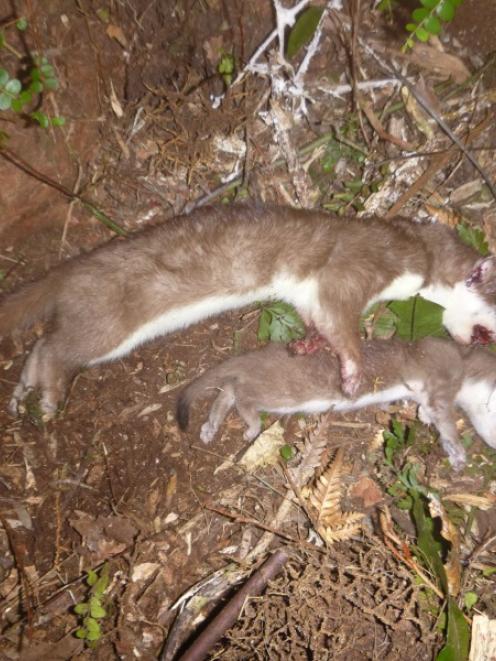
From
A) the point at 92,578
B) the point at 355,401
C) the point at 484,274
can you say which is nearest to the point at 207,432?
the point at 355,401

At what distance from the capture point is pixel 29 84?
4.14 metres

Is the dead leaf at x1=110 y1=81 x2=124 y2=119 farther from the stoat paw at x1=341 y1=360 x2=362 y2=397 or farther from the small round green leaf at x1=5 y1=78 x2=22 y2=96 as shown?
the stoat paw at x1=341 y1=360 x2=362 y2=397

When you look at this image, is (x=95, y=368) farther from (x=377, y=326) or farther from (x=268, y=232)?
(x=377, y=326)

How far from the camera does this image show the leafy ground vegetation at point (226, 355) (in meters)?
3.82

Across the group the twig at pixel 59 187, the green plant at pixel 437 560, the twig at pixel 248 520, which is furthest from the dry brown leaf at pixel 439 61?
the twig at pixel 248 520

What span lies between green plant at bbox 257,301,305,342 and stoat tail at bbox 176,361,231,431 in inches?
27.2

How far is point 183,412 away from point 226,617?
155 centimetres

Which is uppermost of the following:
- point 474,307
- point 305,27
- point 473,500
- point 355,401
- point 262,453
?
point 305,27

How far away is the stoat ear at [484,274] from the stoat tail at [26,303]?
355 cm

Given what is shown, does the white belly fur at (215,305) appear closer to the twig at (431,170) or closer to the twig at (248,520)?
the twig at (431,170)

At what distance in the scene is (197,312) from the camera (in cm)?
438

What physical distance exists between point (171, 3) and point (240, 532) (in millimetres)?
4952

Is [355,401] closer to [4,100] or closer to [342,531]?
[342,531]

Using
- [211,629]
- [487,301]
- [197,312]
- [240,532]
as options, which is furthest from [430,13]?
[211,629]
